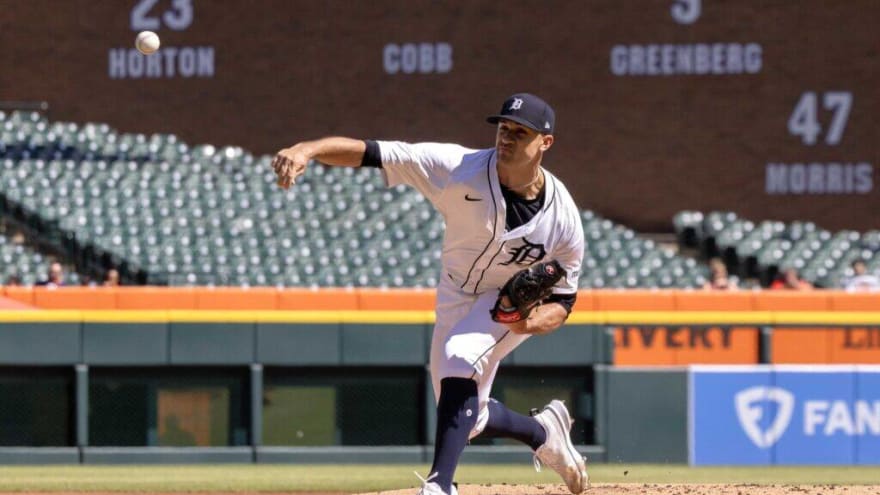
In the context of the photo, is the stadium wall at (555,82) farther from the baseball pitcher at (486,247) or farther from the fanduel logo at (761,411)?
the baseball pitcher at (486,247)

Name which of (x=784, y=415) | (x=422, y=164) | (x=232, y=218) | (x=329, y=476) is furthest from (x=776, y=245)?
(x=422, y=164)

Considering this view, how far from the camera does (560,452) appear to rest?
646cm

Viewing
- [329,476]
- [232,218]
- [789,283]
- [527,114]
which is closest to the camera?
[527,114]

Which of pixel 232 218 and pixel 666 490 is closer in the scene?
pixel 666 490

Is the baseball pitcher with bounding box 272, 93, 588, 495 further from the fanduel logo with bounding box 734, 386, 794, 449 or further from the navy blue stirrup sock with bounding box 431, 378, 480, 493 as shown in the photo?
the fanduel logo with bounding box 734, 386, 794, 449

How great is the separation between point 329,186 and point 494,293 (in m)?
12.3

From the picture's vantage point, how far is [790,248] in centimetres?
1800

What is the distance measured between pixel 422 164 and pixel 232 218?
37.8ft

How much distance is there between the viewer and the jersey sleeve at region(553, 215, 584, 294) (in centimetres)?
605

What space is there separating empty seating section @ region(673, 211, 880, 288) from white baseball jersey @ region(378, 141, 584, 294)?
1158 cm

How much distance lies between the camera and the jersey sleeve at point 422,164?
581 cm

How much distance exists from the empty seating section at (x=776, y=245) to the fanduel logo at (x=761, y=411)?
571 centimetres

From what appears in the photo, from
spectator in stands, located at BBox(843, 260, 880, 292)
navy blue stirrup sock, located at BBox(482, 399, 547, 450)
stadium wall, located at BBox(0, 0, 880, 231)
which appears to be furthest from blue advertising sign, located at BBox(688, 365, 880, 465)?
stadium wall, located at BBox(0, 0, 880, 231)

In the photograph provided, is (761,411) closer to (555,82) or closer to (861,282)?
(861,282)
